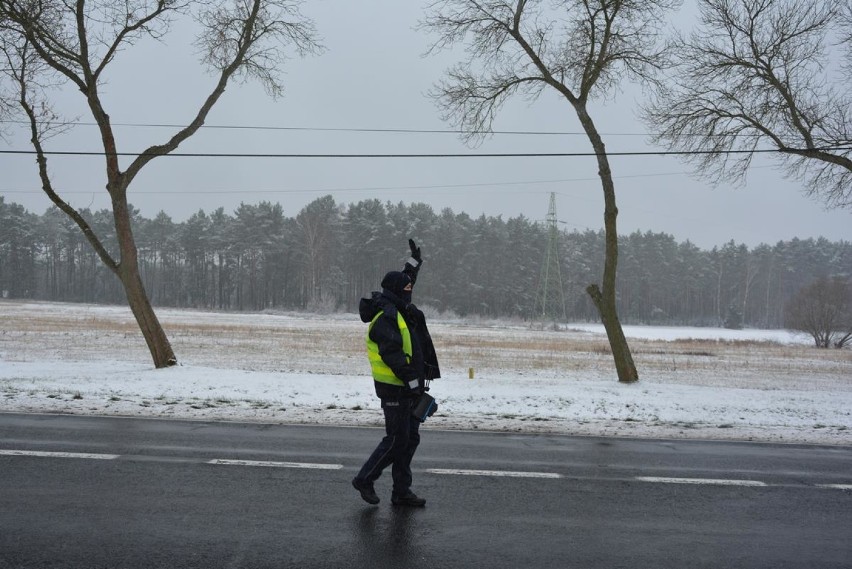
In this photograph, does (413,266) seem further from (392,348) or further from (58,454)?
(58,454)

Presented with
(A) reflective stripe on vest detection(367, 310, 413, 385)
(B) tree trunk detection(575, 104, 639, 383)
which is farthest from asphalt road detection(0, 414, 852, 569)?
(B) tree trunk detection(575, 104, 639, 383)

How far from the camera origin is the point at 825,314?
4997cm

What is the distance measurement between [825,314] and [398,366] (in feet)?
175

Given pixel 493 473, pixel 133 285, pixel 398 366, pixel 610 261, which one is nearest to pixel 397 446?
pixel 398 366

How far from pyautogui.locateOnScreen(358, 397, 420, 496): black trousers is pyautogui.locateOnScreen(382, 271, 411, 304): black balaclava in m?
0.90

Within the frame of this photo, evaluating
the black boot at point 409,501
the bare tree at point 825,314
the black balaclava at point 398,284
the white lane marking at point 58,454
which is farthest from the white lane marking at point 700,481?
the bare tree at point 825,314

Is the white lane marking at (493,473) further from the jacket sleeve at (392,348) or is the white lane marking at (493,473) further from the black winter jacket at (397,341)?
the jacket sleeve at (392,348)

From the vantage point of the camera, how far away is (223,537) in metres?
5.04

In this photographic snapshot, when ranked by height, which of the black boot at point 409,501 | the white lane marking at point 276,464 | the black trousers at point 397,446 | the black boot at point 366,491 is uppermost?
the black trousers at point 397,446

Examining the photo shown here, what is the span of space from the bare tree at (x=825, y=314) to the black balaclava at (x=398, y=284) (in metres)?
52.9

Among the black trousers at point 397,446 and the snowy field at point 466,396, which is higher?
the black trousers at point 397,446

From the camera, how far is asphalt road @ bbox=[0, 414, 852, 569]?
15.8 ft

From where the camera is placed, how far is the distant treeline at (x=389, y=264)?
88.1m

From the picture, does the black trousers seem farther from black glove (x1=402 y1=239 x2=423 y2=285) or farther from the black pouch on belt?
black glove (x1=402 y1=239 x2=423 y2=285)
